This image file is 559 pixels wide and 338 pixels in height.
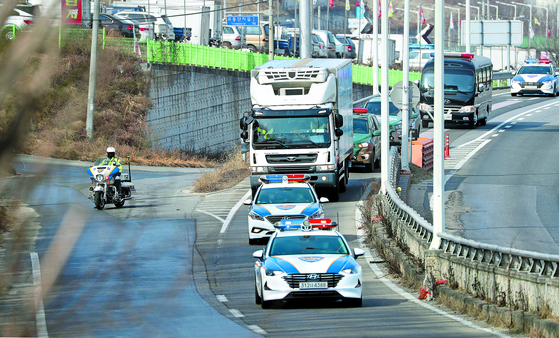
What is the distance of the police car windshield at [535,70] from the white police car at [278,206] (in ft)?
143

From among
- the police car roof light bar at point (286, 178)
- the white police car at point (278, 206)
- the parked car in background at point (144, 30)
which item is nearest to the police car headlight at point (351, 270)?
the white police car at point (278, 206)

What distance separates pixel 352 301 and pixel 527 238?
827cm

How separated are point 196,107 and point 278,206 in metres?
29.1

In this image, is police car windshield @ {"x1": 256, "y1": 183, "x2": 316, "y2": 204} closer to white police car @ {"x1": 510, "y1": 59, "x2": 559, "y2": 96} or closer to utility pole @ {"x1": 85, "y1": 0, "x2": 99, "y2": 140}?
utility pole @ {"x1": 85, "y1": 0, "x2": 99, "y2": 140}

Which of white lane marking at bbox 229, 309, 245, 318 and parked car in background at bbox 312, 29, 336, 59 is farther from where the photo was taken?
parked car in background at bbox 312, 29, 336, 59

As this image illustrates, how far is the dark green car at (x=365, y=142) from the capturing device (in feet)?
99.7

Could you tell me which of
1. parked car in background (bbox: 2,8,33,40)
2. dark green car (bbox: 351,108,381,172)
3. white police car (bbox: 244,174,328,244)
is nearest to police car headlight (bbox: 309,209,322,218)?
white police car (bbox: 244,174,328,244)

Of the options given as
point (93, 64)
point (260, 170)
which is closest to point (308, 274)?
point (93, 64)

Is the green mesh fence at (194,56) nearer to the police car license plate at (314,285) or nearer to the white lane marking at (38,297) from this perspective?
the police car license plate at (314,285)

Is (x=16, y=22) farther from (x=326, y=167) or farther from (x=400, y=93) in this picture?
(x=400, y=93)

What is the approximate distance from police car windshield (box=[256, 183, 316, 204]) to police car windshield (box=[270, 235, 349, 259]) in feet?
17.8

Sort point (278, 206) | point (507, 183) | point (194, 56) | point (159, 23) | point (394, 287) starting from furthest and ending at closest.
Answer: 1. point (159, 23)
2. point (194, 56)
3. point (507, 183)
4. point (278, 206)
5. point (394, 287)

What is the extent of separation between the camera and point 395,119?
36406 millimetres

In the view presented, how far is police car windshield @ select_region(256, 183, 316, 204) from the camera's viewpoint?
19.2 meters
